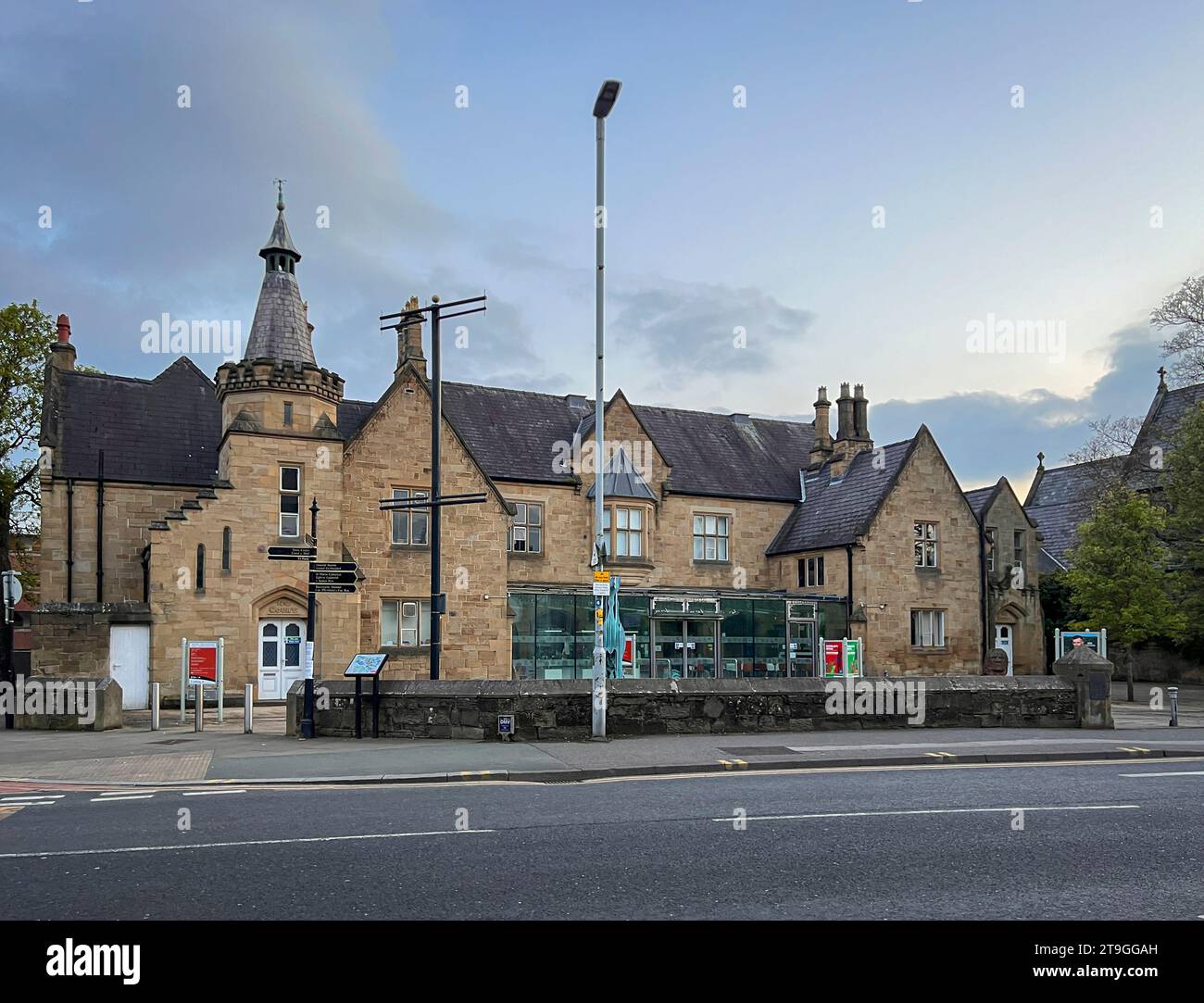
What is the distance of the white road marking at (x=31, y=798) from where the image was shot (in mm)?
12547

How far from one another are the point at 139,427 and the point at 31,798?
22175 mm

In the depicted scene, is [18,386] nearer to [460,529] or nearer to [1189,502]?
[460,529]

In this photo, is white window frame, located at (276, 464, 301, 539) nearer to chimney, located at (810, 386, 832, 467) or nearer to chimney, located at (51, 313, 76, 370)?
chimney, located at (51, 313, 76, 370)

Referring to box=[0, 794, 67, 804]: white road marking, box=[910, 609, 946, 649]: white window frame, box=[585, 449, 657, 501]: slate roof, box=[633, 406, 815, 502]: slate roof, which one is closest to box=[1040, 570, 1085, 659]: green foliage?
box=[910, 609, 946, 649]: white window frame

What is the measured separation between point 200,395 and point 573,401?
1404cm

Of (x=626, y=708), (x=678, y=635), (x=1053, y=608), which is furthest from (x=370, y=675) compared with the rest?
(x=1053, y=608)

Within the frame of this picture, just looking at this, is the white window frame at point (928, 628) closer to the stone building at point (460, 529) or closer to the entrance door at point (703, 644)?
the stone building at point (460, 529)

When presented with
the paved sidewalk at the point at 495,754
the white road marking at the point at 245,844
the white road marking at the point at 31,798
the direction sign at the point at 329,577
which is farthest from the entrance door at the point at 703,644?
the white road marking at the point at 245,844

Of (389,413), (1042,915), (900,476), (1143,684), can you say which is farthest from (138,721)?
(1143,684)

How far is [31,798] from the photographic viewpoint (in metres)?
12.8

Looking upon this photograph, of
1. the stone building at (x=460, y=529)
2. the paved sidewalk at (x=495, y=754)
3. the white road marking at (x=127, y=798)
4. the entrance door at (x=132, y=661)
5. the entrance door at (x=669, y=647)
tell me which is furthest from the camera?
the entrance door at (x=669, y=647)

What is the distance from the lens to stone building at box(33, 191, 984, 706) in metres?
28.2

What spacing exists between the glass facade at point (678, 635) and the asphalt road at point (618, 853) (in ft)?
63.0

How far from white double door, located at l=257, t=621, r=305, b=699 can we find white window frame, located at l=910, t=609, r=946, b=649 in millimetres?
22313
